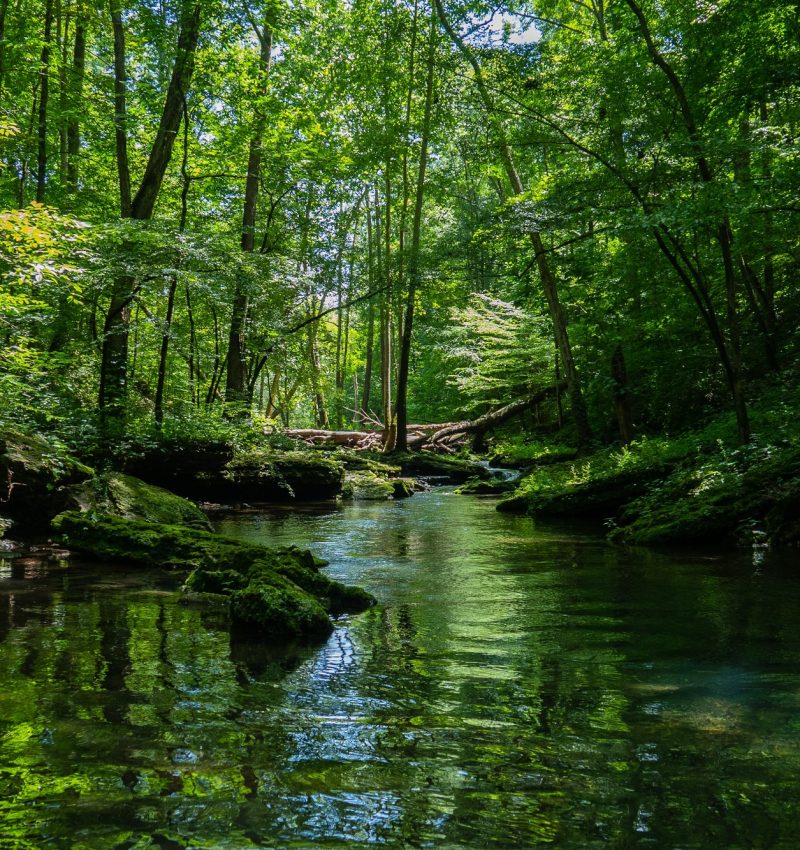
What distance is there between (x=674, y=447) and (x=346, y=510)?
6533 mm

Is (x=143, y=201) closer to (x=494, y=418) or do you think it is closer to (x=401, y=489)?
(x=401, y=489)

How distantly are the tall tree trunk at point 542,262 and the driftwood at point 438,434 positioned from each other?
740cm

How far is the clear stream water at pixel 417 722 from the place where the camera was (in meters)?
2.30

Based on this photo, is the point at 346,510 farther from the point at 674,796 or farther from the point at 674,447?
the point at 674,796

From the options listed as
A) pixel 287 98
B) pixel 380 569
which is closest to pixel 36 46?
pixel 287 98

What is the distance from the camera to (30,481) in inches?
330

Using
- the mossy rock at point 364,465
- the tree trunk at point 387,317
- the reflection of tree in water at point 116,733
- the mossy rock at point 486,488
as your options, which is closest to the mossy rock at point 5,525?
the reflection of tree in water at point 116,733

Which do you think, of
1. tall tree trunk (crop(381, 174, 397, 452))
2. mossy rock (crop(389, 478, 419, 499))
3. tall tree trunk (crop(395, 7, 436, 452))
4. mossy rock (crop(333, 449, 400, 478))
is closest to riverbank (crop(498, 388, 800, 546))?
mossy rock (crop(389, 478, 419, 499))

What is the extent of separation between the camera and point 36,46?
13031 mm

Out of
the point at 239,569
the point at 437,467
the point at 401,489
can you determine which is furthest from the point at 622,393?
the point at 239,569

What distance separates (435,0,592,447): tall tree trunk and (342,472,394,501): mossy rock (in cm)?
509

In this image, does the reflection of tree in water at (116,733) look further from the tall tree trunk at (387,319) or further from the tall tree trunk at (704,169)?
the tall tree trunk at (387,319)

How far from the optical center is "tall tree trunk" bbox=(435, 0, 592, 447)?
42.8 feet

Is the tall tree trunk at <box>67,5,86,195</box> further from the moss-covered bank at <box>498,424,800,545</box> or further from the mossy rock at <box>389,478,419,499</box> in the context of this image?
the moss-covered bank at <box>498,424,800,545</box>
